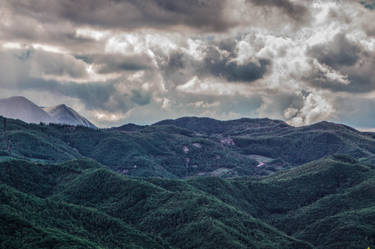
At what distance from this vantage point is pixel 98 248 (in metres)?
188

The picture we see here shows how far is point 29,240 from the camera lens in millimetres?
173250

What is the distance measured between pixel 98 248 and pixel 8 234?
3507cm

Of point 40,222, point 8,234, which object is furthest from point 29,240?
point 40,222

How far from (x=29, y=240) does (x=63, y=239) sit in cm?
1294

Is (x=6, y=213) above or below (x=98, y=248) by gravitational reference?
above

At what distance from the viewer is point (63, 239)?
180 m

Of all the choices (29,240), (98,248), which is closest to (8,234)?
(29,240)

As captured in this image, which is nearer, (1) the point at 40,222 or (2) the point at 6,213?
(2) the point at 6,213

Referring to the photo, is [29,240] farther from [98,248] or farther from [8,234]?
[98,248]

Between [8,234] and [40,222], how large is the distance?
2522 centimetres

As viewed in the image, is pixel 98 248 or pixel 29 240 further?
pixel 98 248

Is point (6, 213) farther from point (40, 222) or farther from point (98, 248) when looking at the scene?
point (98, 248)

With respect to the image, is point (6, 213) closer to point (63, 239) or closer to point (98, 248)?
point (63, 239)

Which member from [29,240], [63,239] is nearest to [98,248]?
[63,239]
